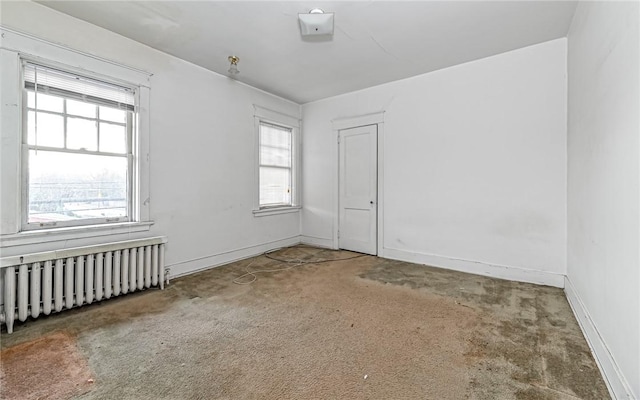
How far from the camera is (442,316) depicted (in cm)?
249

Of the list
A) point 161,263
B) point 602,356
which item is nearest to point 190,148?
point 161,263

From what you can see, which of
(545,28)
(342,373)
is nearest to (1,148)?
(342,373)

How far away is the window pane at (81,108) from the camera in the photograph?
271 cm

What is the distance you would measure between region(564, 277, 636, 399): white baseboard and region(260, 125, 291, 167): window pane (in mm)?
4393

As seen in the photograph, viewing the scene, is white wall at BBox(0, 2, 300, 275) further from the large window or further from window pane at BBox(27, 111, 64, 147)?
window pane at BBox(27, 111, 64, 147)

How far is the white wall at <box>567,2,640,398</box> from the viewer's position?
1433mm

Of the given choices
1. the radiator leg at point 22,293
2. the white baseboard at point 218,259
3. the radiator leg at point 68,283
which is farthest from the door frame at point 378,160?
the radiator leg at point 22,293

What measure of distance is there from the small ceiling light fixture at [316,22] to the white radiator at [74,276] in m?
2.74

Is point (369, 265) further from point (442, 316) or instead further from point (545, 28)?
point (545, 28)

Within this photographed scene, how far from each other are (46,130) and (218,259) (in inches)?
92.7

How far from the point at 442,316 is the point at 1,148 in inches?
160

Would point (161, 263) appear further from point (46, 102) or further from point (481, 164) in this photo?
point (481, 164)

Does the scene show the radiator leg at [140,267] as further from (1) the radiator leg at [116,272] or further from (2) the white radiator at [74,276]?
(1) the radiator leg at [116,272]

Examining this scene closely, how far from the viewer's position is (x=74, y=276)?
264 cm
